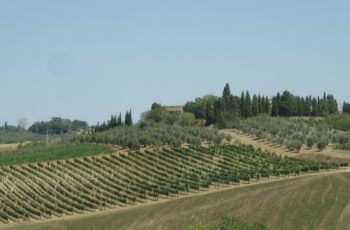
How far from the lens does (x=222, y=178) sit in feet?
279

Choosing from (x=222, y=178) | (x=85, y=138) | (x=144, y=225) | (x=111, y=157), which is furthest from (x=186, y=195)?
(x=85, y=138)

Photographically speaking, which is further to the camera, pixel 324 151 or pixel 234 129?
pixel 234 129

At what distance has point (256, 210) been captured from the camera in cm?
6519

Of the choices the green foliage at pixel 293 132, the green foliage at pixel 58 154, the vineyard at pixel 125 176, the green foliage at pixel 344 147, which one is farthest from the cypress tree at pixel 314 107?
the green foliage at pixel 58 154

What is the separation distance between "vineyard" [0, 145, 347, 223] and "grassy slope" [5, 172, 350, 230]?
222 inches

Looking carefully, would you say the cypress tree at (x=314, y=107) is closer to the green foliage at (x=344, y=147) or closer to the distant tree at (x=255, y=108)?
the distant tree at (x=255, y=108)

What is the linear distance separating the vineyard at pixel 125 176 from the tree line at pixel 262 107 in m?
34.2

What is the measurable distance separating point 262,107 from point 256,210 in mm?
90291

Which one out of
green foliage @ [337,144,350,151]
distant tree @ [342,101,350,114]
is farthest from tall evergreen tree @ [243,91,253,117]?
green foliage @ [337,144,350,151]

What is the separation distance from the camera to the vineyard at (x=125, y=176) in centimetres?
7862

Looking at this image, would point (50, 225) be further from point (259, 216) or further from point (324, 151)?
point (324, 151)

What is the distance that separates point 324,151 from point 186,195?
3672 cm

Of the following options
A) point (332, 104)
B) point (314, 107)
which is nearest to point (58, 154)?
point (314, 107)

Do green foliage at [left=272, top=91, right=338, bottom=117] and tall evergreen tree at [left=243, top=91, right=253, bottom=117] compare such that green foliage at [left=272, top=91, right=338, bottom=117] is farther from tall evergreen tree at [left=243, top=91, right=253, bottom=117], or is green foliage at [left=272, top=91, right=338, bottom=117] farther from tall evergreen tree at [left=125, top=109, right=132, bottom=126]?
tall evergreen tree at [left=125, top=109, right=132, bottom=126]
